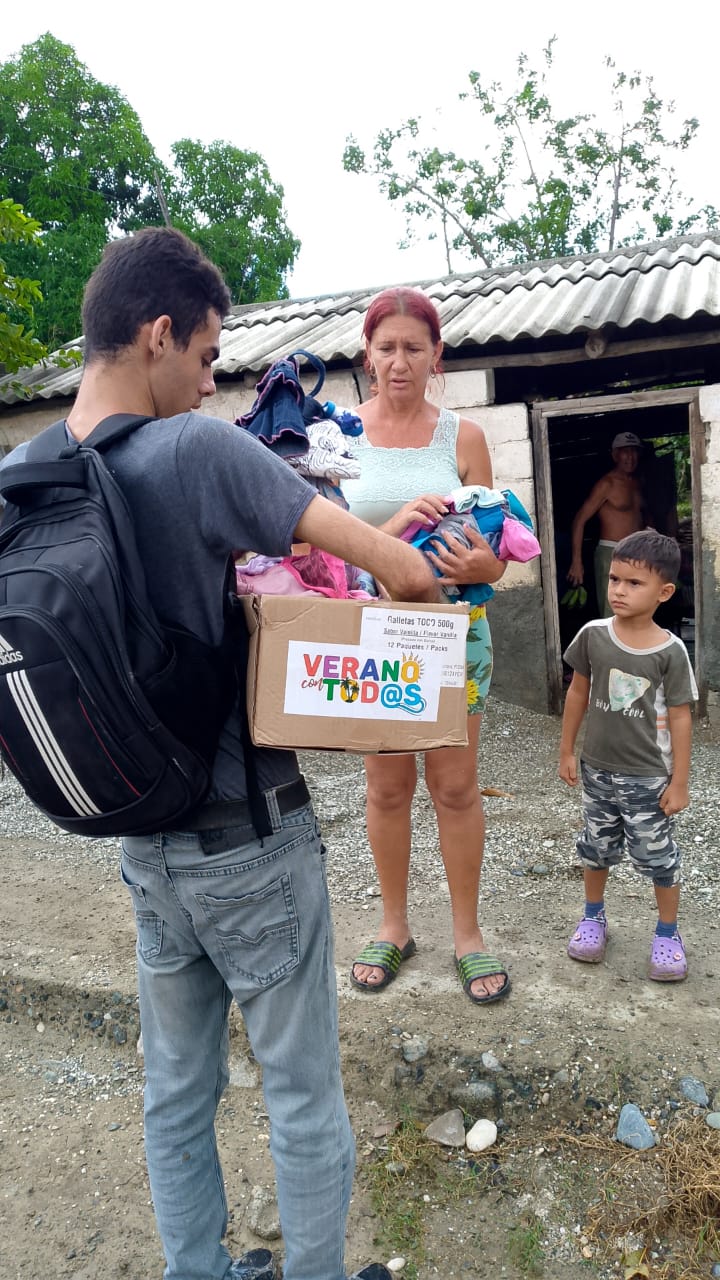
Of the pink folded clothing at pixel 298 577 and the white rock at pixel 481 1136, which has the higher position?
the pink folded clothing at pixel 298 577

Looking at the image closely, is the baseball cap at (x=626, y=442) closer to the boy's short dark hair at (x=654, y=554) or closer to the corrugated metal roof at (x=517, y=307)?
the corrugated metal roof at (x=517, y=307)

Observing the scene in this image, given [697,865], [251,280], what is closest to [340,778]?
[697,865]

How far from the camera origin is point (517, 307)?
20.7ft

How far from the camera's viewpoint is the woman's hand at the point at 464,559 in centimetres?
173

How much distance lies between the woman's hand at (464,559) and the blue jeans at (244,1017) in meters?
0.64

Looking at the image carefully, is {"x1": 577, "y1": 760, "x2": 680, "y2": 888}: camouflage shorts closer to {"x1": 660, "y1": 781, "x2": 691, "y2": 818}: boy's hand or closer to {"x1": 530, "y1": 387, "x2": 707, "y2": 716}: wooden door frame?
{"x1": 660, "y1": 781, "x2": 691, "y2": 818}: boy's hand

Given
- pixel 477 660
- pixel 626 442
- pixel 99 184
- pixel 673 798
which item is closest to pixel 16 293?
pixel 477 660

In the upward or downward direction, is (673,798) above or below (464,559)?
below

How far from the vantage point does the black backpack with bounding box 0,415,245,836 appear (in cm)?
109

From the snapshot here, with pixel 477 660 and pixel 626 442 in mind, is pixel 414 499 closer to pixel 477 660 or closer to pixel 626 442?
pixel 477 660

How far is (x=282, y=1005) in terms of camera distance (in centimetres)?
133

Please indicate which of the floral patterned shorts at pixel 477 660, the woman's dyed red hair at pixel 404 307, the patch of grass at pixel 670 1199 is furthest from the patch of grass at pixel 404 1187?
the woman's dyed red hair at pixel 404 307

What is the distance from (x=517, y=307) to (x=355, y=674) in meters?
5.71

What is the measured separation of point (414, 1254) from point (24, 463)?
74.6 inches
